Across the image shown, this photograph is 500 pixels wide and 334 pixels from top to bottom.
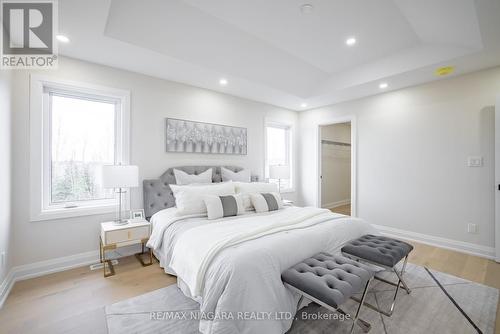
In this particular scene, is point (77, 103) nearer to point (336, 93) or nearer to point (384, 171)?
point (336, 93)

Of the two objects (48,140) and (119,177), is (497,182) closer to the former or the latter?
(119,177)

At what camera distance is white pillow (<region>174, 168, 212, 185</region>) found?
3299mm

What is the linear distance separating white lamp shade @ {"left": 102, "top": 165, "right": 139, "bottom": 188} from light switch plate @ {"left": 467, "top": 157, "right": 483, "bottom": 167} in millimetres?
4457

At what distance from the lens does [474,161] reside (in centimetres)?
312

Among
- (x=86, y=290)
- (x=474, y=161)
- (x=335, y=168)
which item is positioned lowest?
(x=86, y=290)

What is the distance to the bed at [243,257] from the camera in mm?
1480

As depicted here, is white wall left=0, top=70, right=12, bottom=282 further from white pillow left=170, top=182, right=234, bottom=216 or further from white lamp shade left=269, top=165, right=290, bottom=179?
white lamp shade left=269, top=165, right=290, bottom=179

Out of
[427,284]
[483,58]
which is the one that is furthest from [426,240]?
[483,58]

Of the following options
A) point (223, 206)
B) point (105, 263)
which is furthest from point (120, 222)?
point (223, 206)

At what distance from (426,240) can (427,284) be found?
153cm

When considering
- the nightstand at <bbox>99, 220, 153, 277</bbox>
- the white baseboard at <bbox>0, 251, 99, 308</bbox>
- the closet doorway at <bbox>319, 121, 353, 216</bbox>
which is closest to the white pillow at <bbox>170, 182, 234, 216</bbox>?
the nightstand at <bbox>99, 220, 153, 277</bbox>

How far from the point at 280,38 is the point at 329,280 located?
107 inches

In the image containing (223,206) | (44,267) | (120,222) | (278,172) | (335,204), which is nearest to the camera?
(44,267)

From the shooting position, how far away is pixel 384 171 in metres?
4.00
